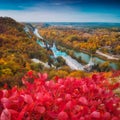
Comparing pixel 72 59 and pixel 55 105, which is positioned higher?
pixel 55 105

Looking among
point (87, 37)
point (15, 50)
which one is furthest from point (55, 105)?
point (87, 37)

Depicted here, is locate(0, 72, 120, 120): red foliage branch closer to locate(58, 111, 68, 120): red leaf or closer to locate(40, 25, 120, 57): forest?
locate(58, 111, 68, 120): red leaf

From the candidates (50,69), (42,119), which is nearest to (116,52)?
(50,69)

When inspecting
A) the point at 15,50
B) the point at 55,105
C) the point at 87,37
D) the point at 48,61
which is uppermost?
the point at 55,105

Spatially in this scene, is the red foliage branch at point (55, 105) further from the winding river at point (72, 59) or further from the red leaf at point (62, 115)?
the winding river at point (72, 59)

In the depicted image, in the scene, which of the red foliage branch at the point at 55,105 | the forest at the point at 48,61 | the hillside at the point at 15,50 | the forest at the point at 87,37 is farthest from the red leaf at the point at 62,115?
the forest at the point at 87,37

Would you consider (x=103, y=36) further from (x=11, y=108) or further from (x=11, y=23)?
(x=11, y=108)

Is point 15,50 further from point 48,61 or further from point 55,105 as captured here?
point 55,105

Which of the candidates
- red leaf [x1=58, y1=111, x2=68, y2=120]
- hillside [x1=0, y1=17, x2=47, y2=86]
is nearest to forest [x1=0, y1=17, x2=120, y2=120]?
hillside [x1=0, y1=17, x2=47, y2=86]
